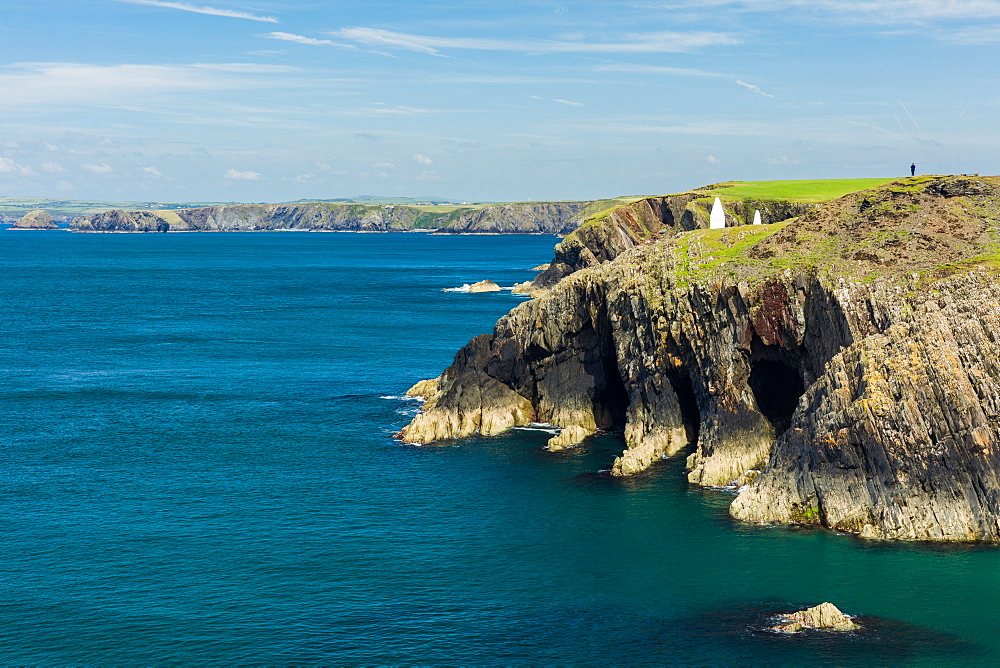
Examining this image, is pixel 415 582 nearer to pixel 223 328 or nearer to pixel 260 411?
pixel 260 411

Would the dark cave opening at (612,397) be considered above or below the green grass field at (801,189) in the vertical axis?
below

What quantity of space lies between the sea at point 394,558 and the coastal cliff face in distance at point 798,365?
306 centimetres

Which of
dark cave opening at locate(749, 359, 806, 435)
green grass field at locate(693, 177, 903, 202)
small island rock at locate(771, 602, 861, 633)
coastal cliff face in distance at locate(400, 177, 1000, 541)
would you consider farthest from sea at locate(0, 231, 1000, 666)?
green grass field at locate(693, 177, 903, 202)

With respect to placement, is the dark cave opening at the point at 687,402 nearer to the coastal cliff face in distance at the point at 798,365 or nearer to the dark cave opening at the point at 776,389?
the coastal cliff face in distance at the point at 798,365

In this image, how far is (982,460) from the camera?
5666 cm

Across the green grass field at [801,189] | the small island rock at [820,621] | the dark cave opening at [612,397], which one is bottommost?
the small island rock at [820,621]

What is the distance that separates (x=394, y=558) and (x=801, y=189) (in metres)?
138

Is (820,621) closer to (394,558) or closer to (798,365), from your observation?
(394,558)

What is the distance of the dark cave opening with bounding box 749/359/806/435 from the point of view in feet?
241

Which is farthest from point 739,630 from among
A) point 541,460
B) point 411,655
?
point 541,460

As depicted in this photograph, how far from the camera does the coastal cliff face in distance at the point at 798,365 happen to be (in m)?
58.0

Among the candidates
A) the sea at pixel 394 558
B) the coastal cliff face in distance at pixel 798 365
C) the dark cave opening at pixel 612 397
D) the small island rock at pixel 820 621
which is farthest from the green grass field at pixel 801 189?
the small island rock at pixel 820 621

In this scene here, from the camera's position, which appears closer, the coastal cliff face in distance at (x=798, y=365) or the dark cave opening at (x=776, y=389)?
the coastal cliff face in distance at (x=798, y=365)

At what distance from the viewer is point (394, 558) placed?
5709cm
